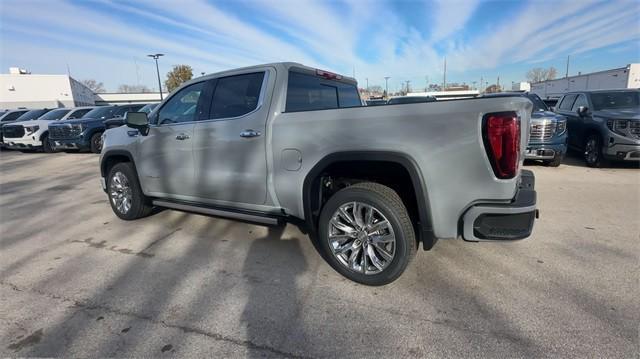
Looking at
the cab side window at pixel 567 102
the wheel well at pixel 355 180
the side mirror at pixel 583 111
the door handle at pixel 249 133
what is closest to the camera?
the wheel well at pixel 355 180

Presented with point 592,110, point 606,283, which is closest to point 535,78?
point 592,110

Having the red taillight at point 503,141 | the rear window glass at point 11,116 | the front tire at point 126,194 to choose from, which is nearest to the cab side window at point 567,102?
the red taillight at point 503,141

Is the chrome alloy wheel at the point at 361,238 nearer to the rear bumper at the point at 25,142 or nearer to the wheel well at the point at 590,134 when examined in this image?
the wheel well at the point at 590,134

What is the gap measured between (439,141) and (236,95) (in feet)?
7.24

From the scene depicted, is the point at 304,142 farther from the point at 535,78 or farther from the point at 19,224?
the point at 535,78

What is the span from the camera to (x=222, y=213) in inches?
153

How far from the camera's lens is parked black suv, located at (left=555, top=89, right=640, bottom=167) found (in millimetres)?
7324

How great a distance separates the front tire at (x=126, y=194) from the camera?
15.8 feet

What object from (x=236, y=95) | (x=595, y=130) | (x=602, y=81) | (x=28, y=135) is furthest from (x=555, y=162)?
(x=602, y=81)

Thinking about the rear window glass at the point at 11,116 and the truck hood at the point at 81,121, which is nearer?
the truck hood at the point at 81,121

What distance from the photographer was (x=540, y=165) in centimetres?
855

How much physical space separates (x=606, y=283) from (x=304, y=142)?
9.19ft

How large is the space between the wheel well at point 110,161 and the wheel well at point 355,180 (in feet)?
10.1

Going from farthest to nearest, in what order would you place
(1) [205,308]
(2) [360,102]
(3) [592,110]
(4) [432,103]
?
(3) [592,110] → (2) [360,102] → (1) [205,308] → (4) [432,103]
